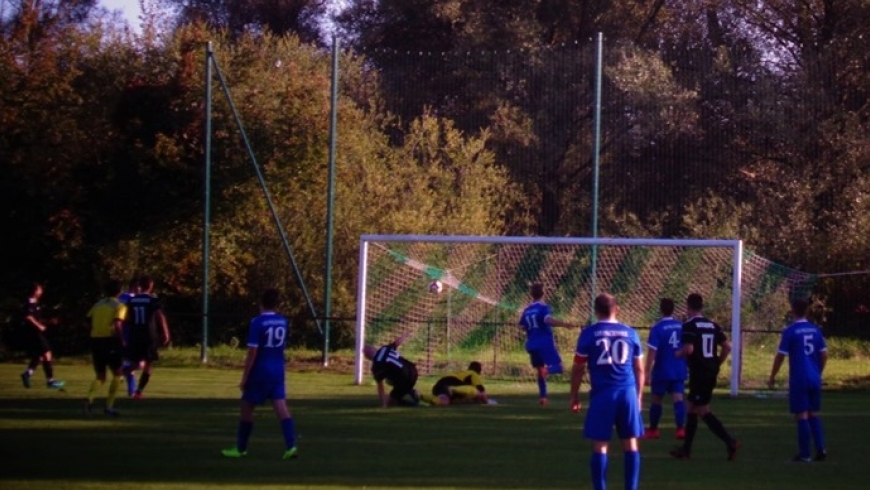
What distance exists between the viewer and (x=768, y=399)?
22.9m

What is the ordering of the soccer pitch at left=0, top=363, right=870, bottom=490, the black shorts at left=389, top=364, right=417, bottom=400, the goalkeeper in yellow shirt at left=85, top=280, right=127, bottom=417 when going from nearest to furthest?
the soccer pitch at left=0, top=363, right=870, bottom=490, the goalkeeper in yellow shirt at left=85, top=280, right=127, bottom=417, the black shorts at left=389, top=364, right=417, bottom=400

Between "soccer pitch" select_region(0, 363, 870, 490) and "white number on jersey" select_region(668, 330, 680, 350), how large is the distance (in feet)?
4.11

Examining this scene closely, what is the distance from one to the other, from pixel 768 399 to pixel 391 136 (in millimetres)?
17241

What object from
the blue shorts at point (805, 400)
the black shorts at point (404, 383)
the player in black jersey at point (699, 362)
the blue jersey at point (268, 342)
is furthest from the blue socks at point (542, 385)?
the blue jersey at point (268, 342)

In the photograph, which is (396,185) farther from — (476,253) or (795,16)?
(795,16)

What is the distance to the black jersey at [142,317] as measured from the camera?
19.1 meters

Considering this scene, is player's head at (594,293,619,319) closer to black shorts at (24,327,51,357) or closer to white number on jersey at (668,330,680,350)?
white number on jersey at (668,330,680,350)

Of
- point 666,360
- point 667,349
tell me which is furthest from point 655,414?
point 667,349

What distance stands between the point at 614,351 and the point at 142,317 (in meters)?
10.6

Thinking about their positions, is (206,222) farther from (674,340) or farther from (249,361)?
(249,361)

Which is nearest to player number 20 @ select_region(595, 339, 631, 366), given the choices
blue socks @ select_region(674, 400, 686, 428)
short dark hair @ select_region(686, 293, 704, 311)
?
short dark hair @ select_region(686, 293, 704, 311)

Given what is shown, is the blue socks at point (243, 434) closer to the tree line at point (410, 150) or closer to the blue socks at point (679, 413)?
the blue socks at point (679, 413)

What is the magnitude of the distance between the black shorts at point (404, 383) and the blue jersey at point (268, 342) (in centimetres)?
634

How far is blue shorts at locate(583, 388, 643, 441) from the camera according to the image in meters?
10.6
